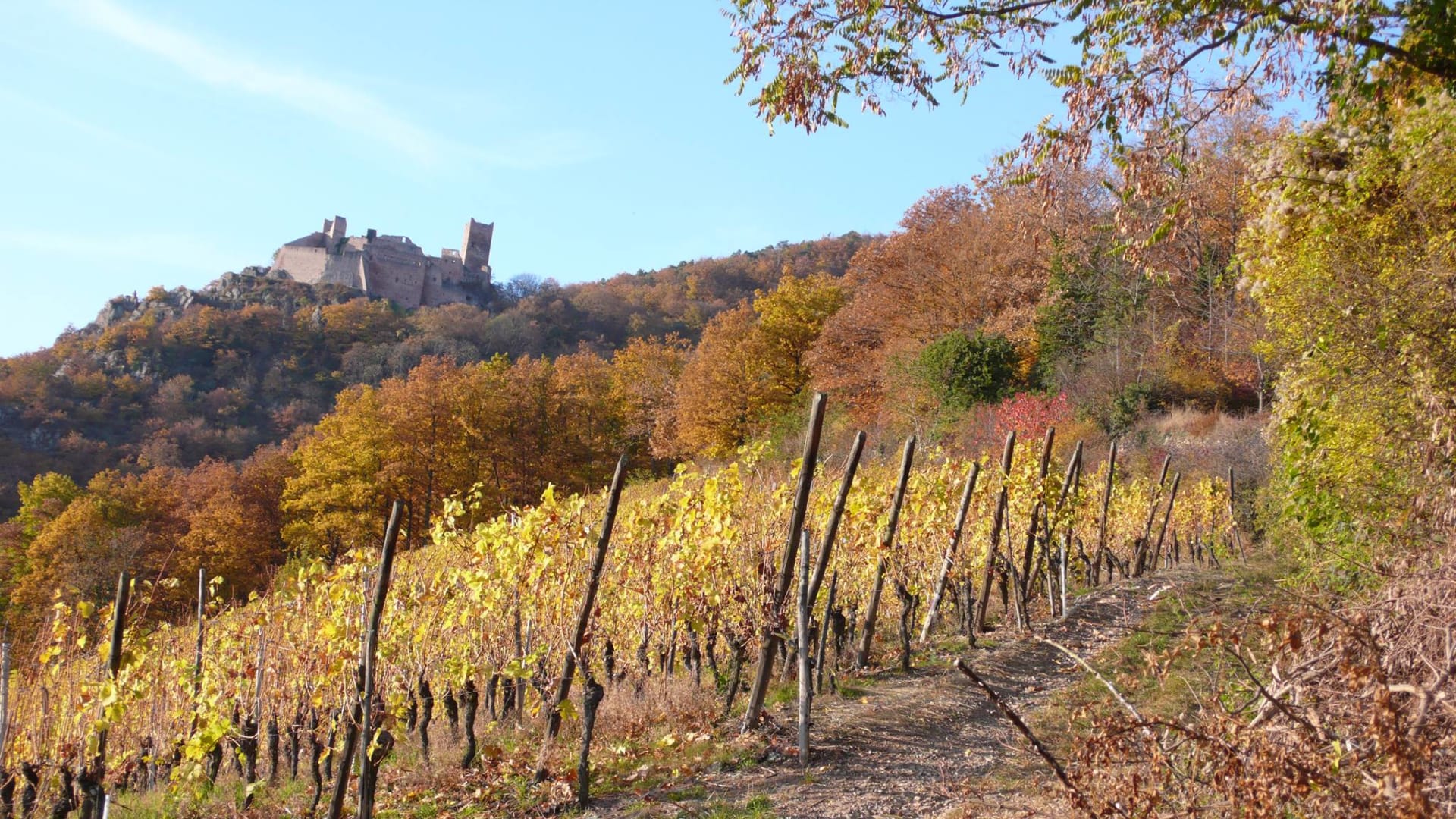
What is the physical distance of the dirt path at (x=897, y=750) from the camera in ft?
13.8

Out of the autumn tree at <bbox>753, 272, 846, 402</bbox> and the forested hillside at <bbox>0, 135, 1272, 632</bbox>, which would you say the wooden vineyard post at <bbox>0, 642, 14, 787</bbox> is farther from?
the autumn tree at <bbox>753, 272, 846, 402</bbox>

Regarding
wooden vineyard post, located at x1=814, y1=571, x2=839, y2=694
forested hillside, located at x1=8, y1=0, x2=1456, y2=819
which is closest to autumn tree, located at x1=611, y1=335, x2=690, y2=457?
forested hillside, located at x1=8, y1=0, x2=1456, y2=819

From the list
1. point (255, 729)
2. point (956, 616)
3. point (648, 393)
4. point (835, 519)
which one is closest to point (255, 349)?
point (648, 393)

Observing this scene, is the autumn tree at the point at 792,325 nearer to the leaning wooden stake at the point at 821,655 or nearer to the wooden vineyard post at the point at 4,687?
the leaning wooden stake at the point at 821,655

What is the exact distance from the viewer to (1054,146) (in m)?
5.07

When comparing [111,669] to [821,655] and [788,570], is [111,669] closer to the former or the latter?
[788,570]

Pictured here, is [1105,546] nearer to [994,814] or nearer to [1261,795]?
[994,814]

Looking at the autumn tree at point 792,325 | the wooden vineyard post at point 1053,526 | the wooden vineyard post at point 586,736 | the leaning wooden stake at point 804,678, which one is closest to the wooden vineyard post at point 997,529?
the wooden vineyard post at point 1053,526

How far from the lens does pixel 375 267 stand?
3442 inches

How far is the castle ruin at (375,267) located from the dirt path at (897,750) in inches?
3413

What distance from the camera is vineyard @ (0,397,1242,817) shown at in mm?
4887

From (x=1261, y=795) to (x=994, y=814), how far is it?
71.5 inches

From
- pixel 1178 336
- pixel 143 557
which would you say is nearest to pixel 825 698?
pixel 1178 336

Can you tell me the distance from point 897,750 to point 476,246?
99.7 metres
